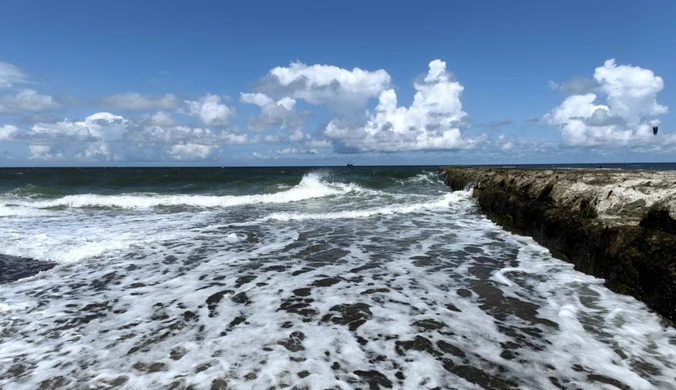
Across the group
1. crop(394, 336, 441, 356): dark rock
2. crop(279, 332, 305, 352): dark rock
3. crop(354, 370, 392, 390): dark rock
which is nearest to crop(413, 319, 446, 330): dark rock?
crop(394, 336, 441, 356): dark rock

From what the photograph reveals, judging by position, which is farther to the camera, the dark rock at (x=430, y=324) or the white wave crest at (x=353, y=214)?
the white wave crest at (x=353, y=214)

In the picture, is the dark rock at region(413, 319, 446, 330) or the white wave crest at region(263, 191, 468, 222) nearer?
the dark rock at region(413, 319, 446, 330)

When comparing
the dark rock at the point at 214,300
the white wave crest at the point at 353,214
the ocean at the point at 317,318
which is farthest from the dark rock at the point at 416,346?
the white wave crest at the point at 353,214

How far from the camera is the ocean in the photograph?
11.6ft

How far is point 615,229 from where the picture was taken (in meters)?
5.72

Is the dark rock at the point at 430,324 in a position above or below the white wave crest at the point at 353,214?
below

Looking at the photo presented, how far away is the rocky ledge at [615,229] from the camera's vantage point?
4711mm

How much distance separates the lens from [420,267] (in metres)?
7.20

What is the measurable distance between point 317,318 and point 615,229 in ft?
15.2

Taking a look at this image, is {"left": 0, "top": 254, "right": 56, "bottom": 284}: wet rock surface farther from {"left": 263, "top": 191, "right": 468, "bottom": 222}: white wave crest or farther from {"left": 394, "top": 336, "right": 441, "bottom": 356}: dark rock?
{"left": 263, "top": 191, "right": 468, "bottom": 222}: white wave crest

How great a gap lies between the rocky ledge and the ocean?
10.6 inches

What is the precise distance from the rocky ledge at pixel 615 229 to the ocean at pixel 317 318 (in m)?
0.27

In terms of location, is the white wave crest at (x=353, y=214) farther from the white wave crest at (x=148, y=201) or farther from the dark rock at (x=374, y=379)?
the dark rock at (x=374, y=379)

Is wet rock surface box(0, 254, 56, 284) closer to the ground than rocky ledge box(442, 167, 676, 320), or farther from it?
closer to the ground
